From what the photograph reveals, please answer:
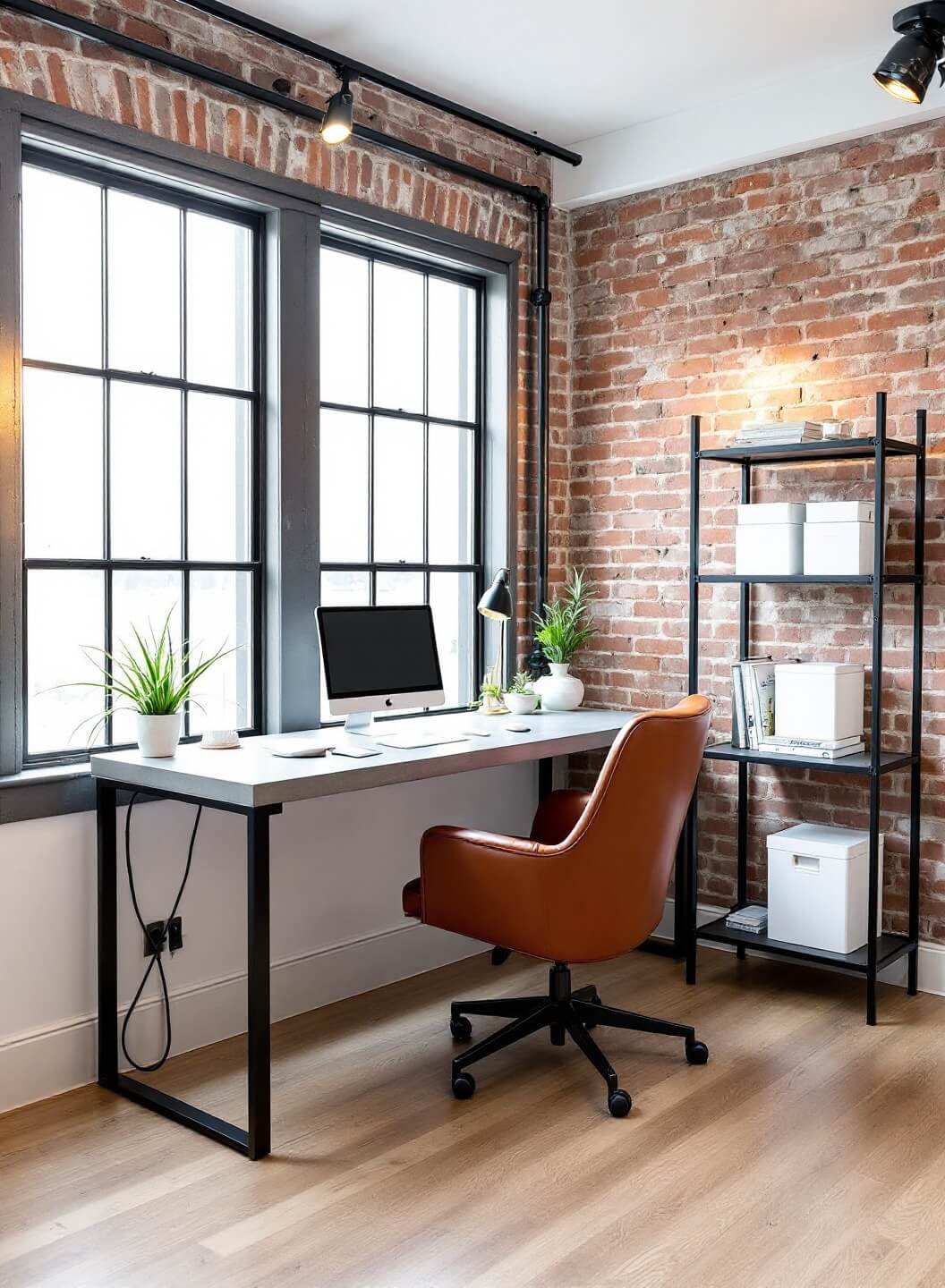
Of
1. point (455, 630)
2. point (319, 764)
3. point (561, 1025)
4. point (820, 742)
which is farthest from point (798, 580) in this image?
point (319, 764)

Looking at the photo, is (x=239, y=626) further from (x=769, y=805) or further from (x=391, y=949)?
(x=769, y=805)

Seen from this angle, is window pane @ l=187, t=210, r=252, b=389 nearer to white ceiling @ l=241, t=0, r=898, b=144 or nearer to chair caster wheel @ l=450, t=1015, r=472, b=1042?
white ceiling @ l=241, t=0, r=898, b=144

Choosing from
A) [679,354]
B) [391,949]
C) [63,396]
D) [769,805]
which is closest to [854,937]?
[769,805]

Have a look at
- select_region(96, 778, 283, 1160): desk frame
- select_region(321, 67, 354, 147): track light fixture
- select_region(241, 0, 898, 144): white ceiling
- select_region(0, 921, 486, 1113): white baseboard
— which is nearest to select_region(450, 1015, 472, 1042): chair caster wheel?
select_region(0, 921, 486, 1113): white baseboard

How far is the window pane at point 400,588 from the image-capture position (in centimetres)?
408

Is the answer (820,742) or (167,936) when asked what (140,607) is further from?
(820,742)

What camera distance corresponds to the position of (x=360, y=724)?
365 centimetres

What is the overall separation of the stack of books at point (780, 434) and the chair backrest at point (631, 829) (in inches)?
41.5

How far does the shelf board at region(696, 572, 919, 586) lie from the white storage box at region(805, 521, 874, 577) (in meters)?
0.01

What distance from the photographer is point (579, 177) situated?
174 inches

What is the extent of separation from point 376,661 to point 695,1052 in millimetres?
1455

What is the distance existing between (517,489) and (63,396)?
1.78 m

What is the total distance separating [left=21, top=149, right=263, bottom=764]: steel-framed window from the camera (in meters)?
3.13

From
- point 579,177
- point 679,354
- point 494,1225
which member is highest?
point 579,177
